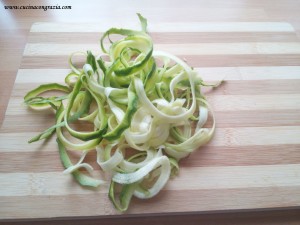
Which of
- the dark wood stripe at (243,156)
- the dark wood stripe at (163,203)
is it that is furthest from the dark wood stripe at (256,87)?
the dark wood stripe at (163,203)

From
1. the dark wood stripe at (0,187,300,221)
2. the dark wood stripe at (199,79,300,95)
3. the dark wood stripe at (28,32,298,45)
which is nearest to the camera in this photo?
the dark wood stripe at (0,187,300,221)

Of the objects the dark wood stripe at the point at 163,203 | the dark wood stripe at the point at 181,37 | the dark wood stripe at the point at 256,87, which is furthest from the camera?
the dark wood stripe at the point at 181,37

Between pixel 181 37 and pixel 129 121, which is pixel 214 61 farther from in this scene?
pixel 129 121

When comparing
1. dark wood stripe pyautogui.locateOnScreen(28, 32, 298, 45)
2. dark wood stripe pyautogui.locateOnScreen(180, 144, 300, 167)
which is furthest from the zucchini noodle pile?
dark wood stripe pyautogui.locateOnScreen(28, 32, 298, 45)

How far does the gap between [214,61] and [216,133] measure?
1.10 ft

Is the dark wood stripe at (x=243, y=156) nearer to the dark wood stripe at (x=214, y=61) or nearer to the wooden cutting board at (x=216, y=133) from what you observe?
the wooden cutting board at (x=216, y=133)

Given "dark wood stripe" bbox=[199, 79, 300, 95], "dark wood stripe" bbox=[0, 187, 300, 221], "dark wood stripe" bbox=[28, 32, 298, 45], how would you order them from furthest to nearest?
"dark wood stripe" bbox=[28, 32, 298, 45]
"dark wood stripe" bbox=[199, 79, 300, 95]
"dark wood stripe" bbox=[0, 187, 300, 221]

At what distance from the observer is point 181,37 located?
115cm

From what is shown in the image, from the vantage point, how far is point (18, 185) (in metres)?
0.77

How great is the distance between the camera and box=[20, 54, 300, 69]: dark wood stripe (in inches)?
41.1

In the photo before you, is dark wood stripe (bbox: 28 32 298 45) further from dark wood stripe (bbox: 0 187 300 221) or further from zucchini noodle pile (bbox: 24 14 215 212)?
dark wood stripe (bbox: 0 187 300 221)

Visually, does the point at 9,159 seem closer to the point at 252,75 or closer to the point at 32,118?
the point at 32,118

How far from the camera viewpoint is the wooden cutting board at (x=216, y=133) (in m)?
0.76

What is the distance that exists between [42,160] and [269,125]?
75 centimetres
